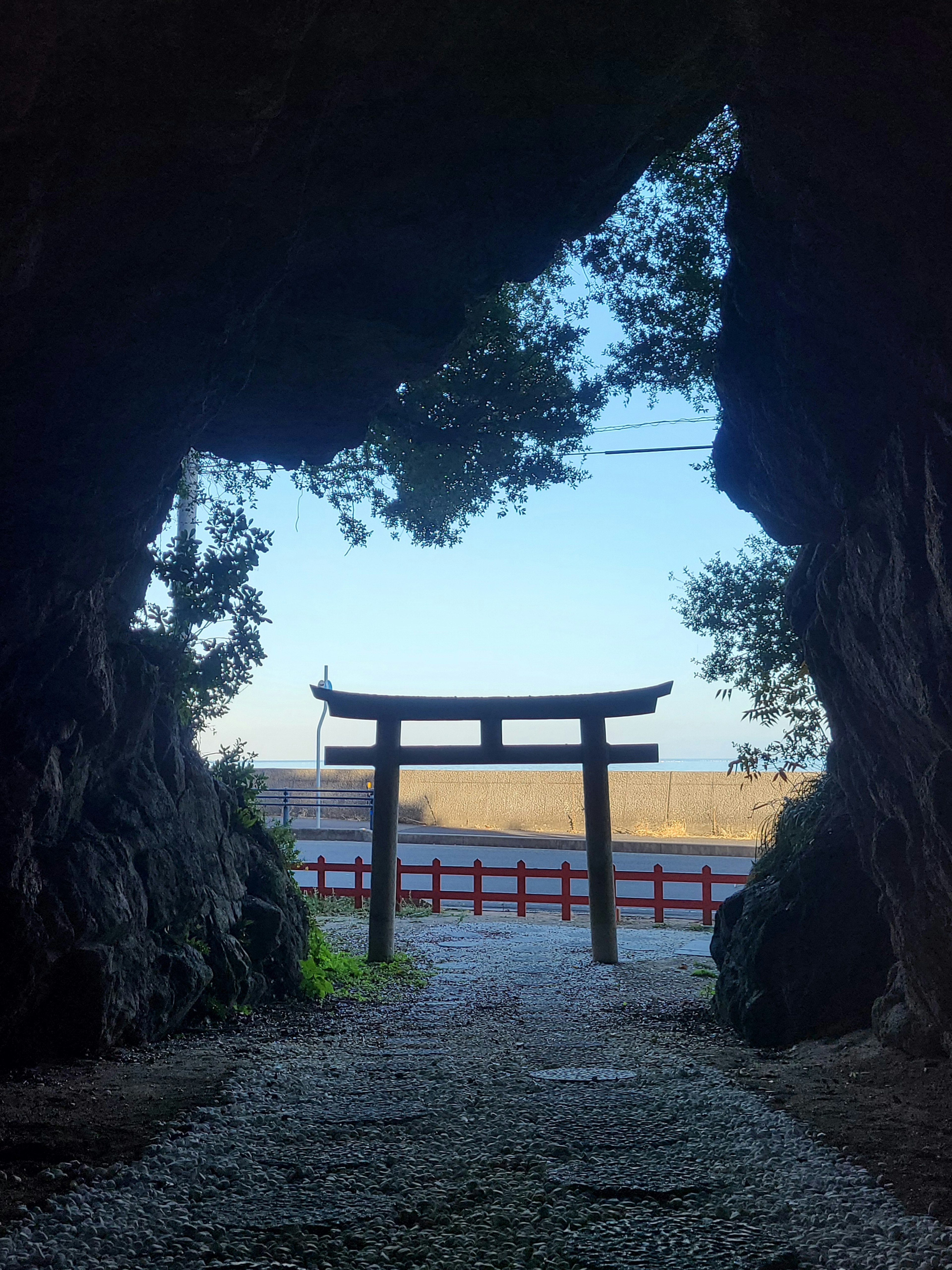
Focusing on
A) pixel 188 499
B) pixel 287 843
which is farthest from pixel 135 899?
pixel 188 499

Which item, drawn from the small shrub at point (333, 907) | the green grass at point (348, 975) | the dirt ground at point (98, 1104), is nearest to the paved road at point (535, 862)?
the small shrub at point (333, 907)

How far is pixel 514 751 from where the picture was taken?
12875mm

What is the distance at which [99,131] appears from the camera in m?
4.71

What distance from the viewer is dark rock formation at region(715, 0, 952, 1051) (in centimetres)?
460

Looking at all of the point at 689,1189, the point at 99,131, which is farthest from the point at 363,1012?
the point at 99,131

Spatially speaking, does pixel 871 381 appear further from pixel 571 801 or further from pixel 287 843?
pixel 571 801

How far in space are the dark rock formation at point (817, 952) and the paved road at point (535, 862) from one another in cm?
1149

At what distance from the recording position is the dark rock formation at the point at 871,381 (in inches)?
181

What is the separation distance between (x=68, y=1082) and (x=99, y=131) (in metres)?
5.67

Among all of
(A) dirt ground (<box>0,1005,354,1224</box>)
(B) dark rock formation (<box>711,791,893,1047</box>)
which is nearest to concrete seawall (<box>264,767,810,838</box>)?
(B) dark rock formation (<box>711,791,893,1047</box>)

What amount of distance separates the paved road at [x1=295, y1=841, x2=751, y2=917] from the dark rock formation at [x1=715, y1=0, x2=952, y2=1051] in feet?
42.6

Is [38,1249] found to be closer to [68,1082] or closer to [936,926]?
[68,1082]

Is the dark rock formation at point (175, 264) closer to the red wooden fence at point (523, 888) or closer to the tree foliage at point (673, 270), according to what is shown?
the tree foliage at point (673, 270)

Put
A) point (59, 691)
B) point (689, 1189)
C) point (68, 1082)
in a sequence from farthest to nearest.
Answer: point (59, 691), point (68, 1082), point (689, 1189)
